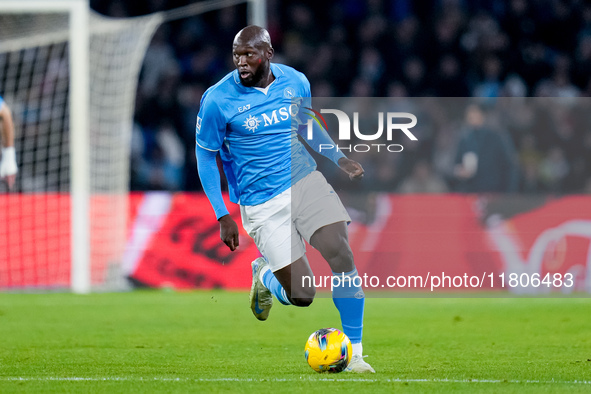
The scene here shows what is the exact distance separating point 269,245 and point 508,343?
7.57 feet

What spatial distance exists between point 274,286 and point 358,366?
0.95m

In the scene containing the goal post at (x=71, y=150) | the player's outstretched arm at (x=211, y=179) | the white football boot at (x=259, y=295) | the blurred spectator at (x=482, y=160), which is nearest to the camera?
the player's outstretched arm at (x=211, y=179)

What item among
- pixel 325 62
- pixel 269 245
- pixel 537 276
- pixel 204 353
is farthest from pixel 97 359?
pixel 325 62

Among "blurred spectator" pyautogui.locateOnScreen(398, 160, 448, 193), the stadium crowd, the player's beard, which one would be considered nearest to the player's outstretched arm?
the player's beard

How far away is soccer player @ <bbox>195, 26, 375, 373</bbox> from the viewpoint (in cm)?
627

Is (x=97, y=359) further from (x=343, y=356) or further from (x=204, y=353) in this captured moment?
(x=343, y=356)

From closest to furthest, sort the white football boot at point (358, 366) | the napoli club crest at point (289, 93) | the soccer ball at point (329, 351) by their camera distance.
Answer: the soccer ball at point (329, 351) → the white football boot at point (358, 366) → the napoli club crest at point (289, 93)

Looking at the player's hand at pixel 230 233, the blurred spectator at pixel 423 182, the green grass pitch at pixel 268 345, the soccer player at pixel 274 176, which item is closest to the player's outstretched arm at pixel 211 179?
the soccer player at pixel 274 176

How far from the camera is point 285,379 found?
228 inches

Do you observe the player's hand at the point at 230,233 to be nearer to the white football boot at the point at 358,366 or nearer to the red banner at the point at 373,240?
the white football boot at the point at 358,366

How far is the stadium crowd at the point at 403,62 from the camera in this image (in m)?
13.6

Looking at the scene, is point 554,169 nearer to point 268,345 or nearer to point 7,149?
point 268,345

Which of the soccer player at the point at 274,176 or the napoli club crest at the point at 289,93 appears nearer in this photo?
the soccer player at the point at 274,176

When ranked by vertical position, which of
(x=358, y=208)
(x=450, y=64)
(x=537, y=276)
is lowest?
(x=537, y=276)
